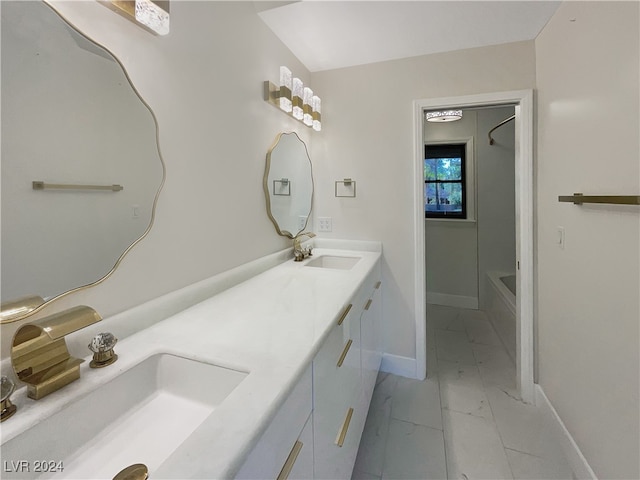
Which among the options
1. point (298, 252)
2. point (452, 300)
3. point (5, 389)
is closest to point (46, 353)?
point (5, 389)

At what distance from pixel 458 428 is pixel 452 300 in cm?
220

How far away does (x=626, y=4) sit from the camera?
1.05m

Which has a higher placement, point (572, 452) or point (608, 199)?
point (608, 199)

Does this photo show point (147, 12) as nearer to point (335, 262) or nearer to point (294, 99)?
point (294, 99)

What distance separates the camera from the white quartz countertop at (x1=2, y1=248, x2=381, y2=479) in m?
0.50

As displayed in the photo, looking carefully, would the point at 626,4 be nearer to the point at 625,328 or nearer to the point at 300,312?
the point at 625,328

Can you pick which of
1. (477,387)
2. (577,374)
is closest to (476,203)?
(477,387)

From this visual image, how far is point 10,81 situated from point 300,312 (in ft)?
3.15

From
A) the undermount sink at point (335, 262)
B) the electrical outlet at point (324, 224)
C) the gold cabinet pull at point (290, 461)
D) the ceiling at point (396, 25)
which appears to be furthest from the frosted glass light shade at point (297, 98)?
the gold cabinet pull at point (290, 461)

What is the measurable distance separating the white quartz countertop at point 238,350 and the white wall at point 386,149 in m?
0.87

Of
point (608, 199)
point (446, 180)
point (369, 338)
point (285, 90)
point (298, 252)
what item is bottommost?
point (369, 338)

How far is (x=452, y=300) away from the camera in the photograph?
12.2 feet

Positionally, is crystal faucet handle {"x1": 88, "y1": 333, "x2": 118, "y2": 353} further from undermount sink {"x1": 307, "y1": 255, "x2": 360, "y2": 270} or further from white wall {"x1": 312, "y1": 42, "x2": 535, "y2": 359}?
white wall {"x1": 312, "y1": 42, "x2": 535, "y2": 359}

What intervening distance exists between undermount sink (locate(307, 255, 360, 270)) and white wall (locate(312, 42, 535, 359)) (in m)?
0.28
